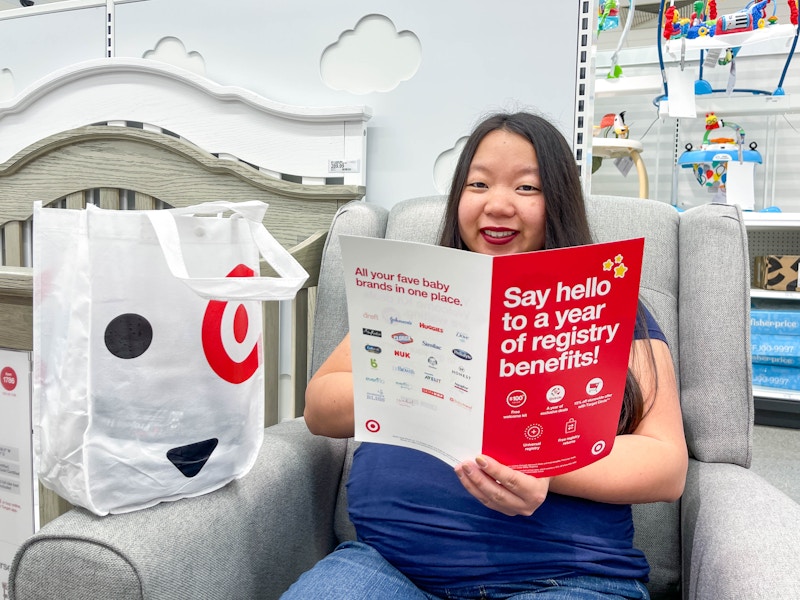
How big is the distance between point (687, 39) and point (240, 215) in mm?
2255

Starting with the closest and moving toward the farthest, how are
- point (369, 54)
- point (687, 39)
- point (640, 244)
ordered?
point (640, 244), point (369, 54), point (687, 39)

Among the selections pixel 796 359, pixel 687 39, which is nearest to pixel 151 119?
pixel 687 39

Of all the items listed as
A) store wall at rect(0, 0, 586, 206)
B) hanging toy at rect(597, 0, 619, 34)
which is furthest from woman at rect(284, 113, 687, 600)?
hanging toy at rect(597, 0, 619, 34)

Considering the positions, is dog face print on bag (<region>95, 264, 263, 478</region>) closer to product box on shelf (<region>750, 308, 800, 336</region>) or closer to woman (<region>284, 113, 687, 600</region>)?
woman (<region>284, 113, 687, 600</region>)

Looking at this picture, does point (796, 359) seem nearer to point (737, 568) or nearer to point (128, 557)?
point (737, 568)

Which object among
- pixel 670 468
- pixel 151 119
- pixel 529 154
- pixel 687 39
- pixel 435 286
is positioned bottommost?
pixel 670 468

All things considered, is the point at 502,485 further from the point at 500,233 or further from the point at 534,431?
the point at 500,233

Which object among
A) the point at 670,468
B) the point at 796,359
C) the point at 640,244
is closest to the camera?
the point at 640,244

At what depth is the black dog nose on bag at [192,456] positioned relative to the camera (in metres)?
0.76

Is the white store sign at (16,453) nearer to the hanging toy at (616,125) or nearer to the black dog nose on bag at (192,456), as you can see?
the black dog nose on bag at (192,456)

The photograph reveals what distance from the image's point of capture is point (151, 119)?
5.44ft

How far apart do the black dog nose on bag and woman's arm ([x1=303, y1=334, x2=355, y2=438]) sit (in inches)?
6.1

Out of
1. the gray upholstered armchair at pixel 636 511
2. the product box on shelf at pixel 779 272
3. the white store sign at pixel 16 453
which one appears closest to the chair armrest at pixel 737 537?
the gray upholstered armchair at pixel 636 511

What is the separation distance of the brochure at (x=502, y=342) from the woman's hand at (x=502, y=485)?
11 mm
